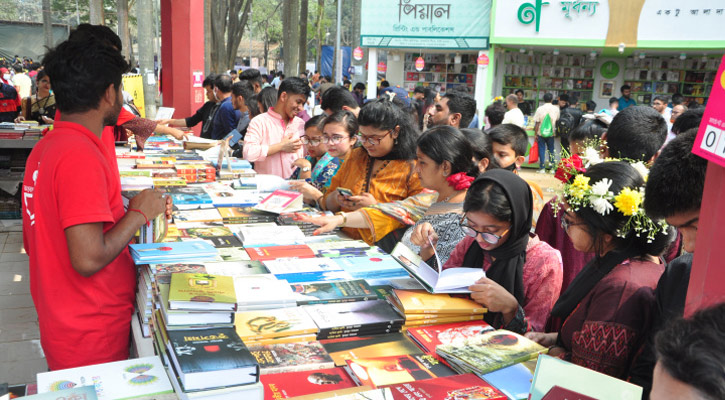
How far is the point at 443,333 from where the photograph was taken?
6.05 ft

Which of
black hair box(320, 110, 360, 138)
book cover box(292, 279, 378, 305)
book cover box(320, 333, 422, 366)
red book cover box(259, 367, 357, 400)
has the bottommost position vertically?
book cover box(320, 333, 422, 366)

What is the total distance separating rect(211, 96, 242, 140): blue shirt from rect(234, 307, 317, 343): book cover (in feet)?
15.0

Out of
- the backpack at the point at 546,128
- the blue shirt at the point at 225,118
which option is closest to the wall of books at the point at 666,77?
the backpack at the point at 546,128

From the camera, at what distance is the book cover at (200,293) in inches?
62.1

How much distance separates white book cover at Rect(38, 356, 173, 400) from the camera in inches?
57.5

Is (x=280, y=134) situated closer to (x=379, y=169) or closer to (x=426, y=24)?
(x=379, y=169)

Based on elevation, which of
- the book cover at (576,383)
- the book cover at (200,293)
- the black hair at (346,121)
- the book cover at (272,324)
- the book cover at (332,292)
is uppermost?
the black hair at (346,121)

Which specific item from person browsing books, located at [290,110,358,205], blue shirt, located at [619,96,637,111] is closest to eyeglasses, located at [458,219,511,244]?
person browsing books, located at [290,110,358,205]

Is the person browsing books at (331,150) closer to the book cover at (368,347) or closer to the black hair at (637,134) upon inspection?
the black hair at (637,134)

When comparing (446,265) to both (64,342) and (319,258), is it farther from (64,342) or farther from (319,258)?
(64,342)

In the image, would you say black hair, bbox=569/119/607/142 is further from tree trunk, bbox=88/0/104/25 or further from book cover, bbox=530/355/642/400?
tree trunk, bbox=88/0/104/25

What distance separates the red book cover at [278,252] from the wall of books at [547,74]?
40.8ft

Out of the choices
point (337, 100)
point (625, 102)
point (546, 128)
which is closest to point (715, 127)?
point (337, 100)

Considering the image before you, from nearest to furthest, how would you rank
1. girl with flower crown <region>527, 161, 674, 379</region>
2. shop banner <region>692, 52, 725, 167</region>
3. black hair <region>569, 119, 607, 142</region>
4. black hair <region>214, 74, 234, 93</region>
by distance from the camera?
shop banner <region>692, 52, 725, 167</region>
girl with flower crown <region>527, 161, 674, 379</region>
black hair <region>569, 119, 607, 142</region>
black hair <region>214, 74, 234, 93</region>
